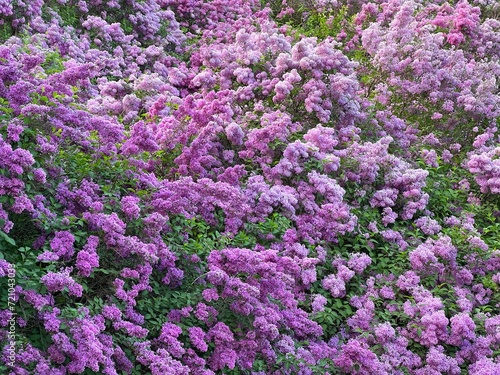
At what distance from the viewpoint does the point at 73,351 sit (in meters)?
3.87

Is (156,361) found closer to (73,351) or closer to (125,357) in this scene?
(125,357)

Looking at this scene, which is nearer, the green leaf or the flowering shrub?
the green leaf

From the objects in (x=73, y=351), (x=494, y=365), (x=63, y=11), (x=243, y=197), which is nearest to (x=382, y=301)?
(x=494, y=365)

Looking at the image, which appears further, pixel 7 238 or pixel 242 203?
pixel 242 203

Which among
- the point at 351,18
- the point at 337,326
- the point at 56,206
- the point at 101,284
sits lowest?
the point at 337,326

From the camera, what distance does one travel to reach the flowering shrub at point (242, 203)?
443 centimetres

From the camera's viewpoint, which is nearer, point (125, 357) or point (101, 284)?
point (125, 357)

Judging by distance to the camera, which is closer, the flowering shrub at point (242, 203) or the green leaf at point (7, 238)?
the green leaf at point (7, 238)

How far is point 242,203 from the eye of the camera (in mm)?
6285

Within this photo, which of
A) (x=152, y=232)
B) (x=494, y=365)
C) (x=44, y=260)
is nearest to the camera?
(x=44, y=260)

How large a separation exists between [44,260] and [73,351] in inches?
24.3

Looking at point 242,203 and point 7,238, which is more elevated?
point 7,238

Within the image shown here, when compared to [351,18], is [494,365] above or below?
below

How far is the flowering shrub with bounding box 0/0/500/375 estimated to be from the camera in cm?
443
